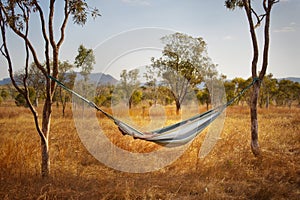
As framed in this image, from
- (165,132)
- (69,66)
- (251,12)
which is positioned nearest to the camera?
(165,132)

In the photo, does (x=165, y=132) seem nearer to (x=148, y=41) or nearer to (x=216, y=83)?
(x=148, y=41)

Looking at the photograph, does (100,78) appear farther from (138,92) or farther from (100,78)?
(138,92)

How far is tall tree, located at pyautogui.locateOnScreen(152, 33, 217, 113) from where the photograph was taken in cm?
1158

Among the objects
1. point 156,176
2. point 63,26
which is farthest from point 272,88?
point 63,26

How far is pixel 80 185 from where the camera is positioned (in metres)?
2.85

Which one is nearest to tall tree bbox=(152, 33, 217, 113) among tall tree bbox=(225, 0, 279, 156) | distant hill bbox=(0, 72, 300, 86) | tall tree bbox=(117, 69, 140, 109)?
tall tree bbox=(117, 69, 140, 109)

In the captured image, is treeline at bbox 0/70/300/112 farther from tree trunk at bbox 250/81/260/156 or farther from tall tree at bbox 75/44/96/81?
tree trunk at bbox 250/81/260/156

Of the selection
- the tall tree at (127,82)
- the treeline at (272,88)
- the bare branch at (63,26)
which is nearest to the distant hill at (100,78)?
the tall tree at (127,82)

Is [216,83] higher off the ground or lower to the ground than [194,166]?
higher

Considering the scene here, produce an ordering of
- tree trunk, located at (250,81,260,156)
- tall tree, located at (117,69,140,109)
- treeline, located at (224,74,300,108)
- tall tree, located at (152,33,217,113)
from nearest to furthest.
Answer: tree trunk, located at (250,81,260,156) < tall tree, located at (117,69,140,109) < tall tree, located at (152,33,217,113) < treeline, located at (224,74,300,108)

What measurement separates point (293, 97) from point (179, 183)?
25814mm

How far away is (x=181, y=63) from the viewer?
476 inches

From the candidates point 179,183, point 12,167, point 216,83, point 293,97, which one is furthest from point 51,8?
point 293,97

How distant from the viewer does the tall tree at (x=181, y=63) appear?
11578 millimetres
